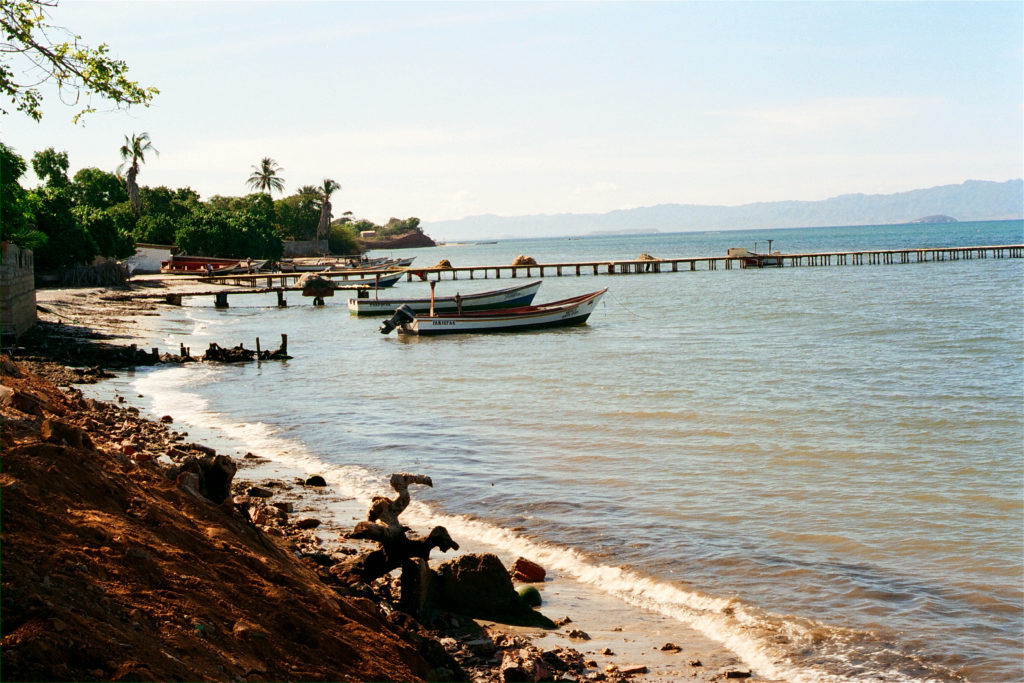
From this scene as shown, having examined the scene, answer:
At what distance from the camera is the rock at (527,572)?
32.9 feet

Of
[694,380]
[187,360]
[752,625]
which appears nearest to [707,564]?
[752,625]

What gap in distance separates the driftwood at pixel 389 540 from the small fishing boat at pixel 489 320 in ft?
120

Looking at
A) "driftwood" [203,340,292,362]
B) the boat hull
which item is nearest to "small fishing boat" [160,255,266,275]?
the boat hull

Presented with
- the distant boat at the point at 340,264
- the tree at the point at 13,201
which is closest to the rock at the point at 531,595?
the tree at the point at 13,201

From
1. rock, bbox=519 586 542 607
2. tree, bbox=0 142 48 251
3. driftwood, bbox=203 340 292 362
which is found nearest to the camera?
rock, bbox=519 586 542 607

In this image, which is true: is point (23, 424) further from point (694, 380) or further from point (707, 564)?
point (694, 380)

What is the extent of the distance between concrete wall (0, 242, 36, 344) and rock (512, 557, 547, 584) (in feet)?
56.0

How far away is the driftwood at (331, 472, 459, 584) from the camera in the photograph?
24.6ft

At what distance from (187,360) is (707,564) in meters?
22.9

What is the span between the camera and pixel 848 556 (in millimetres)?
10992

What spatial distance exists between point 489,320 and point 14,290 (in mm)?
24084

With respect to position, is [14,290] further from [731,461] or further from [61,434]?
[61,434]

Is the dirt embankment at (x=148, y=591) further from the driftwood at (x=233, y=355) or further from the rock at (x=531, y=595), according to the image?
the driftwood at (x=233, y=355)

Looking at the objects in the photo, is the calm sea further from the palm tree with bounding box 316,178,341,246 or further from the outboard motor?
the palm tree with bounding box 316,178,341,246
